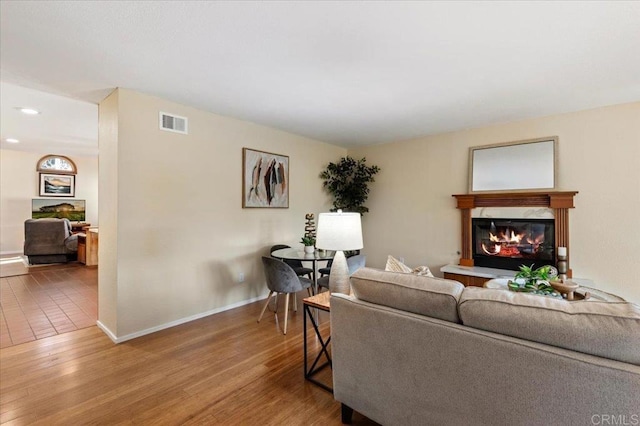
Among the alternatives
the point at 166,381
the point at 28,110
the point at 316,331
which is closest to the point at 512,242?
the point at 316,331

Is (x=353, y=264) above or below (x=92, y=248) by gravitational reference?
above

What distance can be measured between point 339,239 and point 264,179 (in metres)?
2.29

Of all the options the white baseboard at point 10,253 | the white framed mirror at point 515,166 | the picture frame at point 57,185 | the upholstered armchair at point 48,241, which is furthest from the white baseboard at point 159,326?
the picture frame at point 57,185

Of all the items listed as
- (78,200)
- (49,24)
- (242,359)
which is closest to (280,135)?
(49,24)

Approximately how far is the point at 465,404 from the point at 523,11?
7.05ft

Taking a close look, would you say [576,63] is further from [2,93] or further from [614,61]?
[2,93]

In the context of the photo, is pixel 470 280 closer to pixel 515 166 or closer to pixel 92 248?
pixel 515 166

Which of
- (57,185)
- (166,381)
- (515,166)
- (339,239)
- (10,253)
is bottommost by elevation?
(166,381)

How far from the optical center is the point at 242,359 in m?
2.42

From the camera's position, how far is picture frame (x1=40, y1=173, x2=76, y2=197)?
7.43 m

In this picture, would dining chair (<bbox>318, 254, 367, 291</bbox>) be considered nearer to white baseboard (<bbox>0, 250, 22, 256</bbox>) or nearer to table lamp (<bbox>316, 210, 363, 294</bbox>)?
table lamp (<bbox>316, 210, 363, 294</bbox>)

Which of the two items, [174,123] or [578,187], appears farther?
[578,187]

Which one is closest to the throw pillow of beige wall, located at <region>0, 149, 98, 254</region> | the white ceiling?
the white ceiling

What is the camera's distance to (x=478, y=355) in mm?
1200
